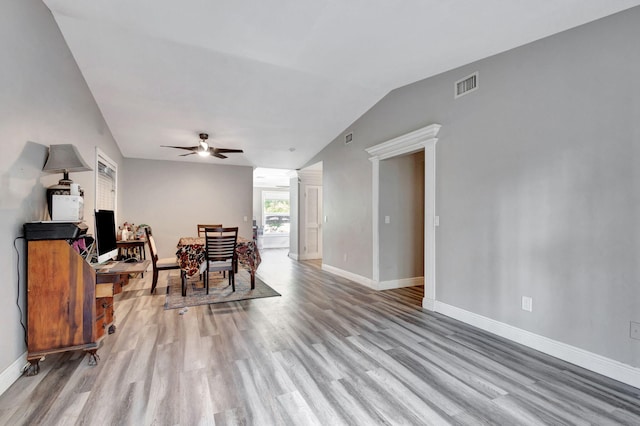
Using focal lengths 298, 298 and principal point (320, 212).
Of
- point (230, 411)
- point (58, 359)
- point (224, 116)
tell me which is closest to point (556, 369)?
point (230, 411)

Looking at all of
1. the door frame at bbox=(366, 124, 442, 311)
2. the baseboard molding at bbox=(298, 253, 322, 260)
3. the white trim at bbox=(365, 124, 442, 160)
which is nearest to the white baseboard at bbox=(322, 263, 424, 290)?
the door frame at bbox=(366, 124, 442, 311)

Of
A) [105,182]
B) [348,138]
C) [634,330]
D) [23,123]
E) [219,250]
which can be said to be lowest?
[634,330]

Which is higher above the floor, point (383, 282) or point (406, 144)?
point (406, 144)

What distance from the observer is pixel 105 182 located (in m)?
4.93

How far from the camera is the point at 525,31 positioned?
2.56 m

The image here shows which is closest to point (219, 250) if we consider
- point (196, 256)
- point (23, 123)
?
point (196, 256)

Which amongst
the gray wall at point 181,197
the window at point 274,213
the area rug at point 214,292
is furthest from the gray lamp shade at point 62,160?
the window at point 274,213

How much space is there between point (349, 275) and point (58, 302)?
13.5ft

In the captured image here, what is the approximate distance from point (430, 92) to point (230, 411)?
12.8ft

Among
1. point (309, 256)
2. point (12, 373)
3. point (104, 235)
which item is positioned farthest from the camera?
point (309, 256)

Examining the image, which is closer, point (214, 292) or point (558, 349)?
point (558, 349)

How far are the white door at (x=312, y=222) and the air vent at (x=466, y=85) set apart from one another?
196 inches

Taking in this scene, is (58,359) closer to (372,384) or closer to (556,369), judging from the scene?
(372,384)

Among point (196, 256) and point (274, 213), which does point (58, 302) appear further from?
point (274, 213)
